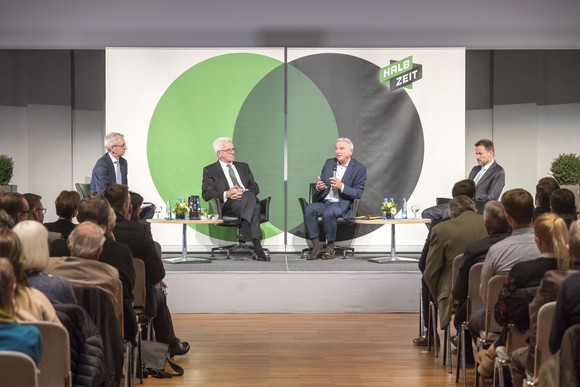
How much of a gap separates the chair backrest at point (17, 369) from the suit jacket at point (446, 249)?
139 inches

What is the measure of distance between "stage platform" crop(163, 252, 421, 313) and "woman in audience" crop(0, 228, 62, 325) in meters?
4.76

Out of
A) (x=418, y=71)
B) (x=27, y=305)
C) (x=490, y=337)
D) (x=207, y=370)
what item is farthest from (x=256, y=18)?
(x=27, y=305)

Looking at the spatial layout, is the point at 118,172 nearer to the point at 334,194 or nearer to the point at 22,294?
the point at 334,194

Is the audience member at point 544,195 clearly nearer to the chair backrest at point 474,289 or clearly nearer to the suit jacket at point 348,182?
the chair backrest at point 474,289

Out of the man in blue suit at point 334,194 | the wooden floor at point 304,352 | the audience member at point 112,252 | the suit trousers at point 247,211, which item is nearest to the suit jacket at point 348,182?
the man in blue suit at point 334,194

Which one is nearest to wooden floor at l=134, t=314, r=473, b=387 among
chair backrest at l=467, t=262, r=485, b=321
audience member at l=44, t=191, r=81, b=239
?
chair backrest at l=467, t=262, r=485, b=321

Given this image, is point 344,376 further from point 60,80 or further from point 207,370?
point 60,80

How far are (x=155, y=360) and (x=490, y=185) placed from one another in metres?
4.79

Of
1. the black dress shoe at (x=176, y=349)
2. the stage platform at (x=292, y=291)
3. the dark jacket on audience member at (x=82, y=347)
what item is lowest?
the black dress shoe at (x=176, y=349)

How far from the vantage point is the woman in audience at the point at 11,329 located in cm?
244

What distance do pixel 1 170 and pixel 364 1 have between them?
5.29 metres

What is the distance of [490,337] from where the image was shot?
171 inches

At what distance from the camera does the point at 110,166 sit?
8.92 meters

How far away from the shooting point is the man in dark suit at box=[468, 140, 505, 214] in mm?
8508
